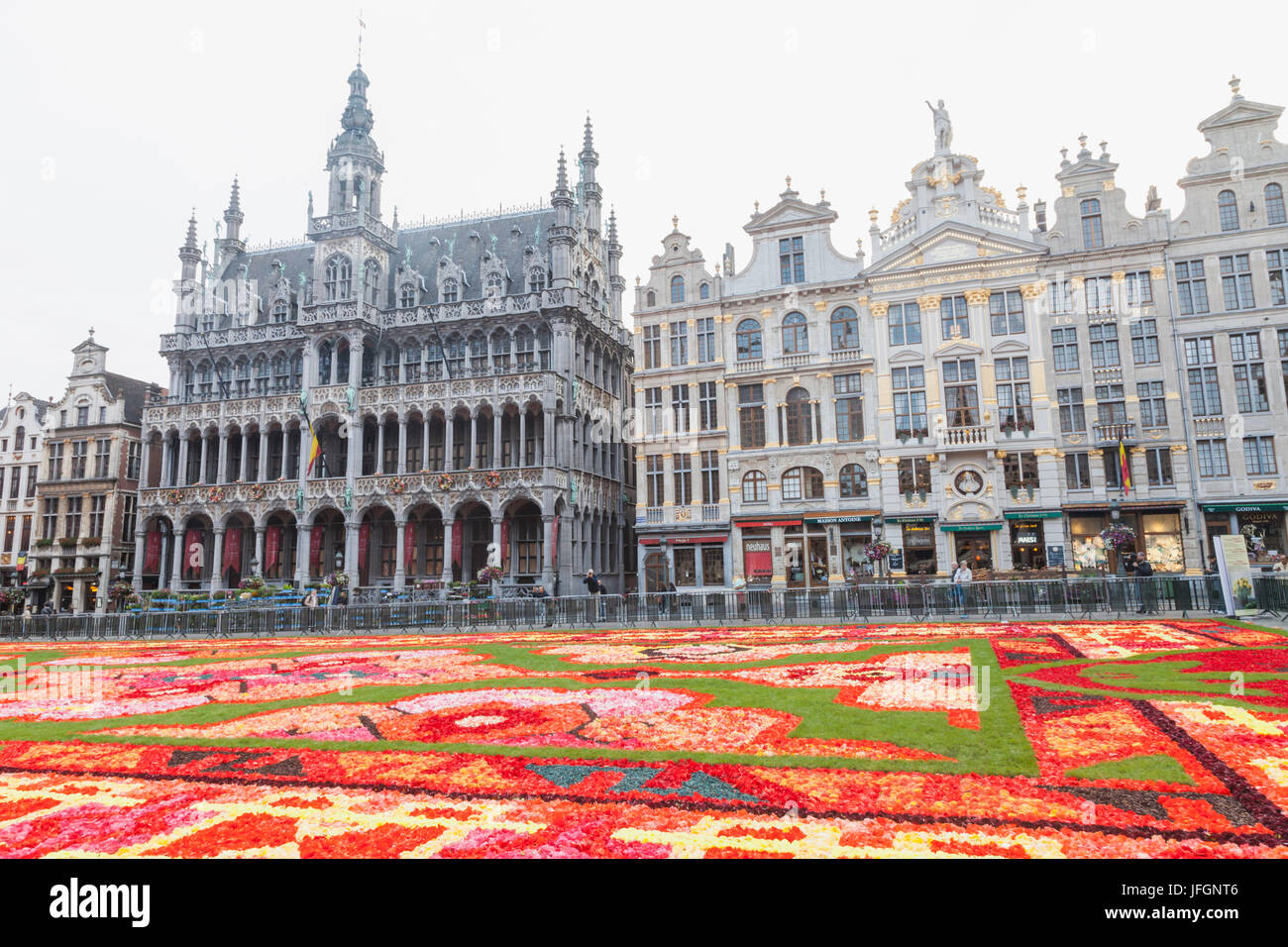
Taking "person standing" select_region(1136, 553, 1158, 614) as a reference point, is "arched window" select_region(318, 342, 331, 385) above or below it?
above

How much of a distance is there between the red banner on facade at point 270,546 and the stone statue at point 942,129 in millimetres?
43233

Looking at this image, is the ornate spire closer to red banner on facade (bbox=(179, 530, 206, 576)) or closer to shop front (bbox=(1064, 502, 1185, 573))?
red banner on facade (bbox=(179, 530, 206, 576))

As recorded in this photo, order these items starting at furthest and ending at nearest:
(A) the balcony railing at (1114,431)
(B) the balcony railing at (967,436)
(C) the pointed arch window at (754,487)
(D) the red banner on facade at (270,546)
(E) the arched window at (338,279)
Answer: (E) the arched window at (338,279) → (D) the red banner on facade at (270,546) → (C) the pointed arch window at (754,487) → (B) the balcony railing at (967,436) → (A) the balcony railing at (1114,431)

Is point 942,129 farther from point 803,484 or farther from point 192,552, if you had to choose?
point 192,552

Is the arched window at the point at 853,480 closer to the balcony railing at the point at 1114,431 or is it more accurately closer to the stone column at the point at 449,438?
the balcony railing at the point at 1114,431

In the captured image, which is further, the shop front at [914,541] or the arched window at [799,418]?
the arched window at [799,418]

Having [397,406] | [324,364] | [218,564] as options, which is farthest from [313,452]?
[218,564]

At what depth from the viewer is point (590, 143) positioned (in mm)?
51531

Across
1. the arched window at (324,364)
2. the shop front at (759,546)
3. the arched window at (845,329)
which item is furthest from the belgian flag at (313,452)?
the arched window at (845,329)

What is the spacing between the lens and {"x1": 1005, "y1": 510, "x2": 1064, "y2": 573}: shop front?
35.8 m

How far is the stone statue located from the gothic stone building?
20.7 metres

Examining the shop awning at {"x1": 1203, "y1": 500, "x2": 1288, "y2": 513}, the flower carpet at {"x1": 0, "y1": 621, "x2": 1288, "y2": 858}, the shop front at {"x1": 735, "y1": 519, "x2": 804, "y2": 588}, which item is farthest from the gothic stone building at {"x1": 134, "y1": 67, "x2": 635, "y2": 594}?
the shop awning at {"x1": 1203, "y1": 500, "x2": 1288, "y2": 513}

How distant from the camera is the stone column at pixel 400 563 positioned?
4394 centimetres
